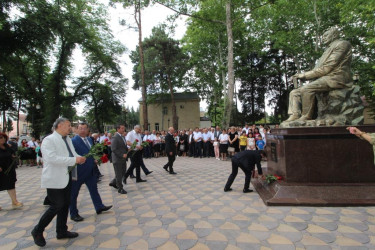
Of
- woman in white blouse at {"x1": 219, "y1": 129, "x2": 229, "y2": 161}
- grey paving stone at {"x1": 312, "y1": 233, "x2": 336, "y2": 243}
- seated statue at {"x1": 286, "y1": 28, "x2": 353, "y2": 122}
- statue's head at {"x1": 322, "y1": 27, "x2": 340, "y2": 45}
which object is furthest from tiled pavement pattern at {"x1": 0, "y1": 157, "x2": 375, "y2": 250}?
woman in white blouse at {"x1": 219, "y1": 129, "x2": 229, "y2": 161}

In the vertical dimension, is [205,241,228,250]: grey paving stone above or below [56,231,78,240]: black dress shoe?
below

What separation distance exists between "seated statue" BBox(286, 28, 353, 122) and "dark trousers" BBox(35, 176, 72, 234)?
5.52 m

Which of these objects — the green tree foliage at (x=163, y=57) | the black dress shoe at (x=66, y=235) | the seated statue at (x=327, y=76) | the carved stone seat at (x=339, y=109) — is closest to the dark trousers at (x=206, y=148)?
the seated statue at (x=327, y=76)

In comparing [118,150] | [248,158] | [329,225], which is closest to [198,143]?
[118,150]

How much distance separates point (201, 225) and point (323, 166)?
321 cm

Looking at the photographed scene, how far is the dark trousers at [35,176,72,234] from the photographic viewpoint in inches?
125

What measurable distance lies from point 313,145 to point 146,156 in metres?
12.4

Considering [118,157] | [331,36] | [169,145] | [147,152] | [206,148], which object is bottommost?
[147,152]

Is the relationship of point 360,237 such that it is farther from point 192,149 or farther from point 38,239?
point 192,149

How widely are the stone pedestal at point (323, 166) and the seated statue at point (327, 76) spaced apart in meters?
0.98

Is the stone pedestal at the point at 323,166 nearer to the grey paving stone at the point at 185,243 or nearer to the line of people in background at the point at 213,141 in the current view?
the grey paving stone at the point at 185,243

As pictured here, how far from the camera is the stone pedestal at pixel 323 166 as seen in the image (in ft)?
15.4

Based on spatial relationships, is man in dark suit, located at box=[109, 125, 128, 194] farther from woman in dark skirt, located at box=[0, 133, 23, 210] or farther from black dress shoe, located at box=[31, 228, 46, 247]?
black dress shoe, located at box=[31, 228, 46, 247]

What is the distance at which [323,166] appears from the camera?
4.96 m
